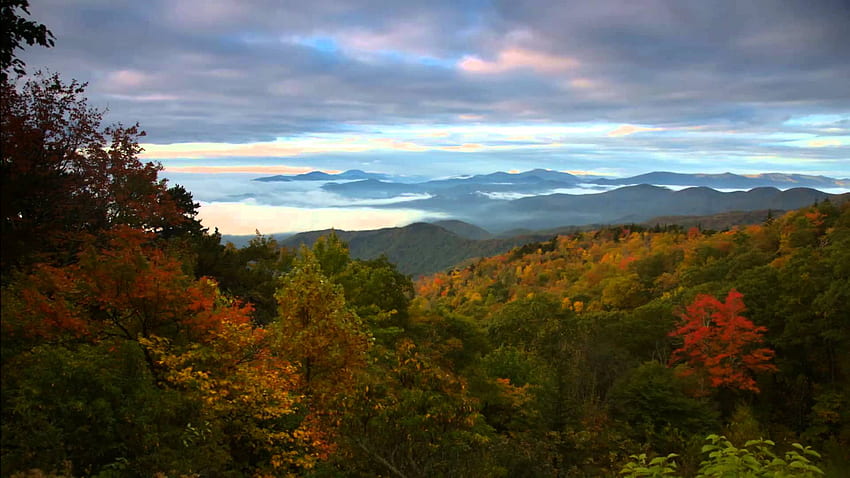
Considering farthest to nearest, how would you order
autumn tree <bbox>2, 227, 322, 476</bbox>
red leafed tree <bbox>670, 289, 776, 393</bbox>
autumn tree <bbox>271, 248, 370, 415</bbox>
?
red leafed tree <bbox>670, 289, 776, 393</bbox> → autumn tree <bbox>271, 248, 370, 415</bbox> → autumn tree <bbox>2, 227, 322, 476</bbox>

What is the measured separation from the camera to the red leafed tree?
34.8m

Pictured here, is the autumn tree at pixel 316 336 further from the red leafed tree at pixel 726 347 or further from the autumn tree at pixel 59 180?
the red leafed tree at pixel 726 347

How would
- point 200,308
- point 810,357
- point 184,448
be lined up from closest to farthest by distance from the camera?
point 184,448 < point 200,308 < point 810,357

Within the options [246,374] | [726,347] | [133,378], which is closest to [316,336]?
[246,374]

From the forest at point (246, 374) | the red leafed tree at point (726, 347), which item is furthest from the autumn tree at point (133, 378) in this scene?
the red leafed tree at point (726, 347)

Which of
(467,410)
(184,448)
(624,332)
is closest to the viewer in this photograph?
(184,448)

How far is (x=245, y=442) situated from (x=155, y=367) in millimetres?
3132

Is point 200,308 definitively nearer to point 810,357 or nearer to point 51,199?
point 51,199

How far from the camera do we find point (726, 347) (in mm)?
36656

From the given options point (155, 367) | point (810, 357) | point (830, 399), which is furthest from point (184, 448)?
point (810, 357)

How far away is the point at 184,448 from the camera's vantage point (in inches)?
421

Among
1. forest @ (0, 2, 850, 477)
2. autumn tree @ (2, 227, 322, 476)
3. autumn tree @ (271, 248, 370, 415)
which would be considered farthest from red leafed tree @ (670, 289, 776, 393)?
autumn tree @ (2, 227, 322, 476)

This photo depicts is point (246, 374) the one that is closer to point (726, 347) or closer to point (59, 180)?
point (59, 180)

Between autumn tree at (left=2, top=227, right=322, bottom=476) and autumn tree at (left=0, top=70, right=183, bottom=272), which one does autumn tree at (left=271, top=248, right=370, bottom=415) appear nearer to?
autumn tree at (left=2, top=227, right=322, bottom=476)
